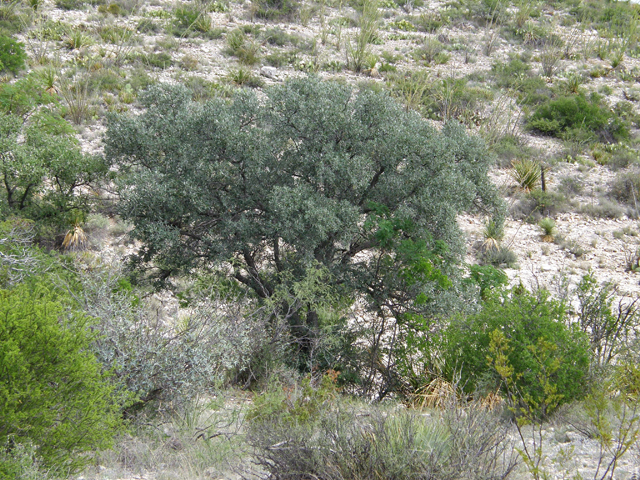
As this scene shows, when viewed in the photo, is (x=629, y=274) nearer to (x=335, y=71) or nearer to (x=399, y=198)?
(x=399, y=198)

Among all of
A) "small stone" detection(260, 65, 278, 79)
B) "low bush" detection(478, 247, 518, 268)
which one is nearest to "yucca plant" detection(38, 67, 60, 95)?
"small stone" detection(260, 65, 278, 79)

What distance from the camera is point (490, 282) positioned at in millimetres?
8711

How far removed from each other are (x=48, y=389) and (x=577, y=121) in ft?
62.3

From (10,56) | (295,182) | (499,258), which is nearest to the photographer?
(295,182)

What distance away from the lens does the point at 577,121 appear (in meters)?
19.2

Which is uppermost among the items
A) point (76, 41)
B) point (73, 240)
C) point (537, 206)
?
point (76, 41)

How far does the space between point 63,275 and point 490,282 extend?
591 centimetres

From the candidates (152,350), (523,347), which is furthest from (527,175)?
(152,350)

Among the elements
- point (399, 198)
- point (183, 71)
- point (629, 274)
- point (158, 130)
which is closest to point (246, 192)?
point (158, 130)

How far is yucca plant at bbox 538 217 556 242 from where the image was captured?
14.6m

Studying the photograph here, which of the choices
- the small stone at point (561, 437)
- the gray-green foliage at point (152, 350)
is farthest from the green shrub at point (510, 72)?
the gray-green foliage at point (152, 350)

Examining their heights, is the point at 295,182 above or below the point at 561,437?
above

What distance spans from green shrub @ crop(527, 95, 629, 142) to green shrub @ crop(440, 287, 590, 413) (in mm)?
13728

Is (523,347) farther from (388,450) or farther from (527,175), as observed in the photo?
(527,175)
